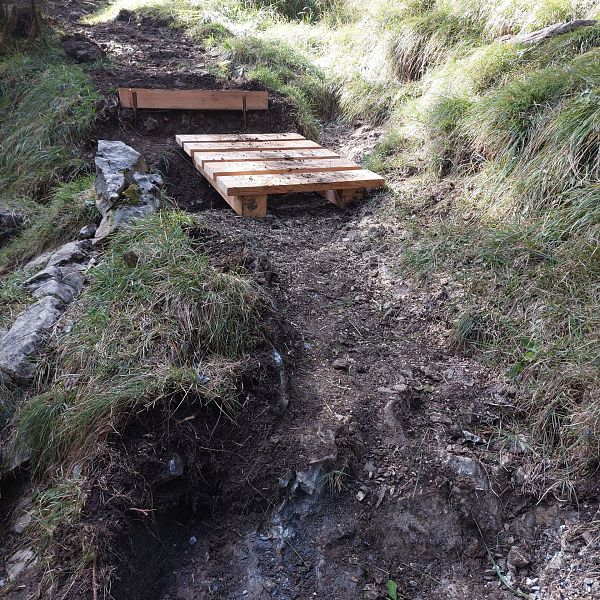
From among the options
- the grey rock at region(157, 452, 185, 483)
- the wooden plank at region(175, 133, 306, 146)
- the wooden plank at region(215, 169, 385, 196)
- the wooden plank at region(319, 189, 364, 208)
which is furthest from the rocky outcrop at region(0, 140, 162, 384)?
the wooden plank at region(319, 189, 364, 208)

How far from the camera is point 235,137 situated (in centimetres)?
541

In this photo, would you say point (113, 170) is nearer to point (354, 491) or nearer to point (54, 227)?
point (54, 227)

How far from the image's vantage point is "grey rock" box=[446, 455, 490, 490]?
2.31 meters

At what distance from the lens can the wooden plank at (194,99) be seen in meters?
5.46

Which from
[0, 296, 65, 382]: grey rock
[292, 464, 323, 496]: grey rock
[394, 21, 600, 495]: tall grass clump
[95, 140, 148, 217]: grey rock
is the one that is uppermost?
[394, 21, 600, 495]: tall grass clump

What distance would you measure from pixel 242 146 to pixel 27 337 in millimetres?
2823

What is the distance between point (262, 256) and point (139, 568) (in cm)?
180

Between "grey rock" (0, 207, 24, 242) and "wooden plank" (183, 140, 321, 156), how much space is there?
4.77 ft

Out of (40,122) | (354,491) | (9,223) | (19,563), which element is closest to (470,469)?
(354,491)

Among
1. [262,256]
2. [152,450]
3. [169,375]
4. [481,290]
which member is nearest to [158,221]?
[262,256]

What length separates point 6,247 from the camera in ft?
14.5

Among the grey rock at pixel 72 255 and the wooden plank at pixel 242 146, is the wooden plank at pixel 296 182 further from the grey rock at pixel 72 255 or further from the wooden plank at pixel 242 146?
the grey rock at pixel 72 255

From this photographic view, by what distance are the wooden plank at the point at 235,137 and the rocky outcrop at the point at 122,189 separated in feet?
2.82

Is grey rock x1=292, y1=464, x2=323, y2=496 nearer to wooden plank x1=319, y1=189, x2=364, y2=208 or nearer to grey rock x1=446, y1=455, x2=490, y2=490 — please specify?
grey rock x1=446, y1=455, x2=490, y2=490
